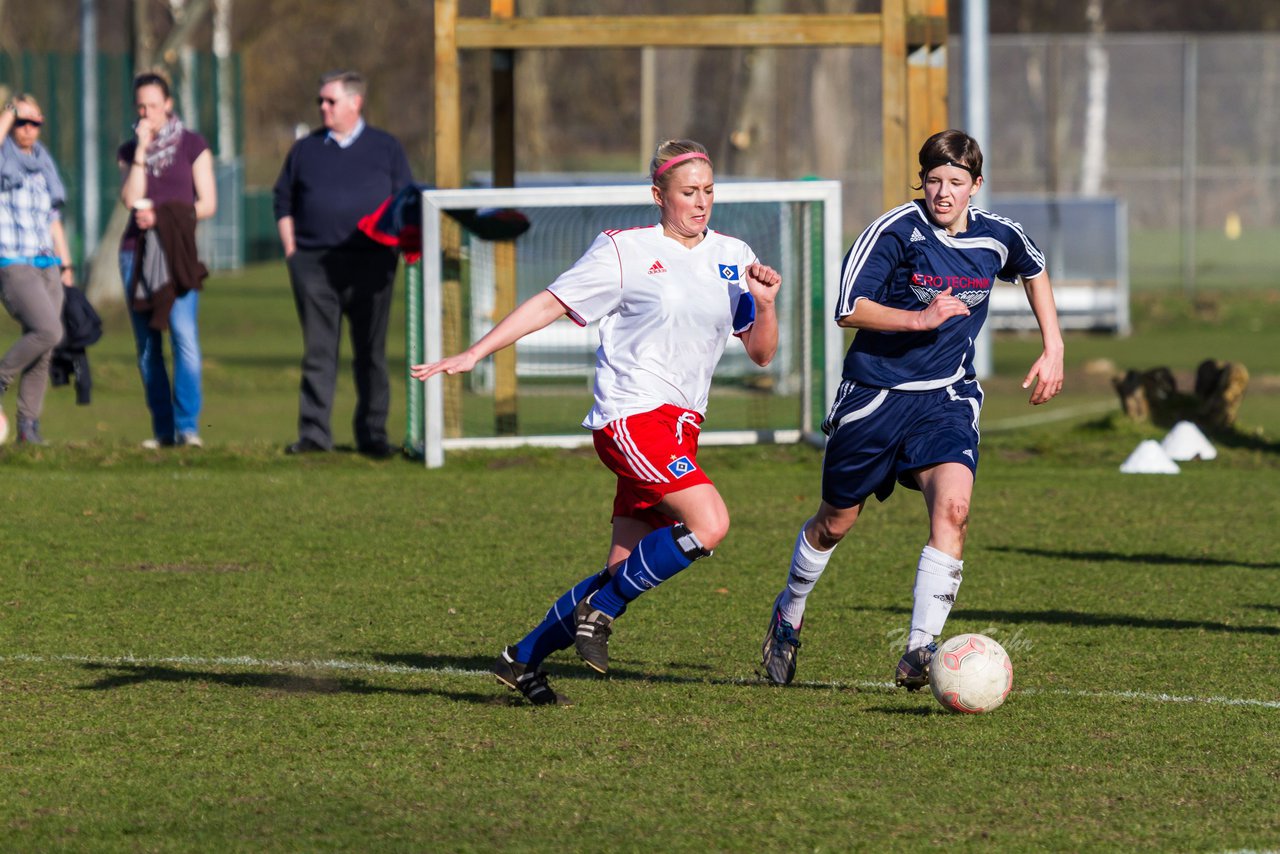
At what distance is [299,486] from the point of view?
10.3 metres

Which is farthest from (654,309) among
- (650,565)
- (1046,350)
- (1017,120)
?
(1017,120)

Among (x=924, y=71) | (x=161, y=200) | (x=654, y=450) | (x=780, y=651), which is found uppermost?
(x=924, y=71)

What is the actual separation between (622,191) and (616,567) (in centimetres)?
588

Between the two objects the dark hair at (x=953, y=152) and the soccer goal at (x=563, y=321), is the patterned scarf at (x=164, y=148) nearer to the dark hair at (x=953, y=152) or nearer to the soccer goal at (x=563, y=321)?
the soccer goal at (x=563, y=321)

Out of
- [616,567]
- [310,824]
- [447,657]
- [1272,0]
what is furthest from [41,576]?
[1272,0]

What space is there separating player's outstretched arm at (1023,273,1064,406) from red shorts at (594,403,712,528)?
3.57 feet

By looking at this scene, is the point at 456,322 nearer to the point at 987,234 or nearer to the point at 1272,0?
the point at 987,234

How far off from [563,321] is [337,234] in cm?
347

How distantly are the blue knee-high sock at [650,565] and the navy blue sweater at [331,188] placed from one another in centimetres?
592

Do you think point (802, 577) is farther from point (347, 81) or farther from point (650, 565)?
point (347, 81)

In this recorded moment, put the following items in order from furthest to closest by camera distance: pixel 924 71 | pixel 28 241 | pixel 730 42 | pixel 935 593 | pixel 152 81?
pixel 924 71 < pixel 730 42 < pixel 152 81 < pixel 28 241 < pixel 935 593

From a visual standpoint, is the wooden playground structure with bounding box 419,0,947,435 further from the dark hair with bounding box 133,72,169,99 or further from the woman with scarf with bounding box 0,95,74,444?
the woman with scarf with bounding box 0,95,74,444

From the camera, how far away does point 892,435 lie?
5820mm

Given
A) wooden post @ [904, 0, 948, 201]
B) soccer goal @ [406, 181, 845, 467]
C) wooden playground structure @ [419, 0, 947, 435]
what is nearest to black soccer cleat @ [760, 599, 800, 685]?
soccer goal @ [406, 181, 845, 467]
